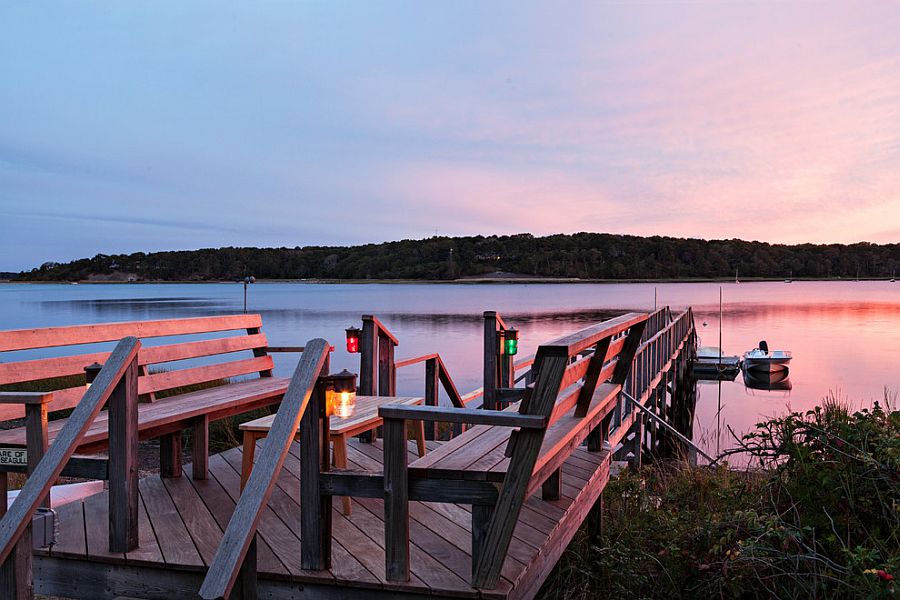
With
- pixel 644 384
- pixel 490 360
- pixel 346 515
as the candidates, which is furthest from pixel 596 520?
pixel 644 384

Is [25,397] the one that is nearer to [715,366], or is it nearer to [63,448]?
[63,448]

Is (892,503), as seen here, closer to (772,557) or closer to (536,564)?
(772,557)

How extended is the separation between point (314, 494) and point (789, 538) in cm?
233

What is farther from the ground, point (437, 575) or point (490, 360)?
point (490, 360)

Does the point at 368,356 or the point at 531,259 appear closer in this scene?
the point at 368,356

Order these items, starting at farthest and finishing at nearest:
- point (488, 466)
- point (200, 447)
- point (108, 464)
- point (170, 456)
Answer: point (170, 456) → point (200, 447) → point (108, 464) → point (488, 466)

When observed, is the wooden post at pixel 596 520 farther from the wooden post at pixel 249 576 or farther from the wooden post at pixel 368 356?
the wooden post at pixel 249 576

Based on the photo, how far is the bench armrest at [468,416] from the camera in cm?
258

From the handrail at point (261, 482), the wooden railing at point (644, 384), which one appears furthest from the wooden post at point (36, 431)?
the wooden railing at point (644, 384)

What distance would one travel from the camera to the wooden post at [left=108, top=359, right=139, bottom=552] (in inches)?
126

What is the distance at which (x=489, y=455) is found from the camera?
319 cm

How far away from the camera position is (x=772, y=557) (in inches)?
135

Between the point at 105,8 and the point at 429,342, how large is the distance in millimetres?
24494

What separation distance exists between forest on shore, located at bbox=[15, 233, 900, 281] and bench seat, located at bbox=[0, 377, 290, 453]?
10337 cm
